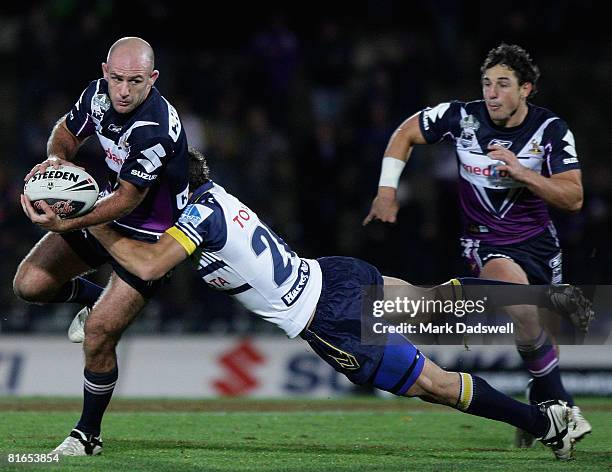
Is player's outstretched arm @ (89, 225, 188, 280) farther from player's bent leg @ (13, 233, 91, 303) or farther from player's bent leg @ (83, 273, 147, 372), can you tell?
player's bent leg @ (13, 233, 91, 303)

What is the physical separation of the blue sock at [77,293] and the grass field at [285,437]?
92cm

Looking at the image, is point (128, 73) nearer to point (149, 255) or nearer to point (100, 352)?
point (149, 255)

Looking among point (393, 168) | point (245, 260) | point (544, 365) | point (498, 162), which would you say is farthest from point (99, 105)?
point (544, 365)

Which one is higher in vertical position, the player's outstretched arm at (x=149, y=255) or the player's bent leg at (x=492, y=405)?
the player's outstretched arm at (x=149, y=255)

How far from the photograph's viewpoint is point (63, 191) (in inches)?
264

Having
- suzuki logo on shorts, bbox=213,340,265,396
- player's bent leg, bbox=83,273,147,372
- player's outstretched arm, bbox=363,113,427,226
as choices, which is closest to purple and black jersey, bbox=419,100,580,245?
player's outstretched arm, bbox=363,113,427,226

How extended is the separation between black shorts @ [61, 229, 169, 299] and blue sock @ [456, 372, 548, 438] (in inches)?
75.8

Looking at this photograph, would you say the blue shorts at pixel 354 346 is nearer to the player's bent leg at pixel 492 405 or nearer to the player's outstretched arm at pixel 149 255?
the player's bent leg at pixel 492 405

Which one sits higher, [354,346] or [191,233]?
[191,233]

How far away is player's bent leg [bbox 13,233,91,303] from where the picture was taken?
756 centimetres

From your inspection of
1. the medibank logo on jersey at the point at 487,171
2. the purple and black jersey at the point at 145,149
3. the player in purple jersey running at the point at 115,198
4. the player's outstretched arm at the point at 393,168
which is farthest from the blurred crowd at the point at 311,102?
the purple and black jersey at the point at 145,149

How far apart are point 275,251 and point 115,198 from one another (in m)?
0.97

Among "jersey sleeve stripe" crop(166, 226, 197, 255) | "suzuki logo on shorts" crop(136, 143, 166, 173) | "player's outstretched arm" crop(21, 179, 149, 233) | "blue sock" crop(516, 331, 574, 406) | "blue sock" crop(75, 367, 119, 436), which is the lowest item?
"blue sock" crop(75, 367, 119, 436)

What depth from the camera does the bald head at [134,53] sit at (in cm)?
695
